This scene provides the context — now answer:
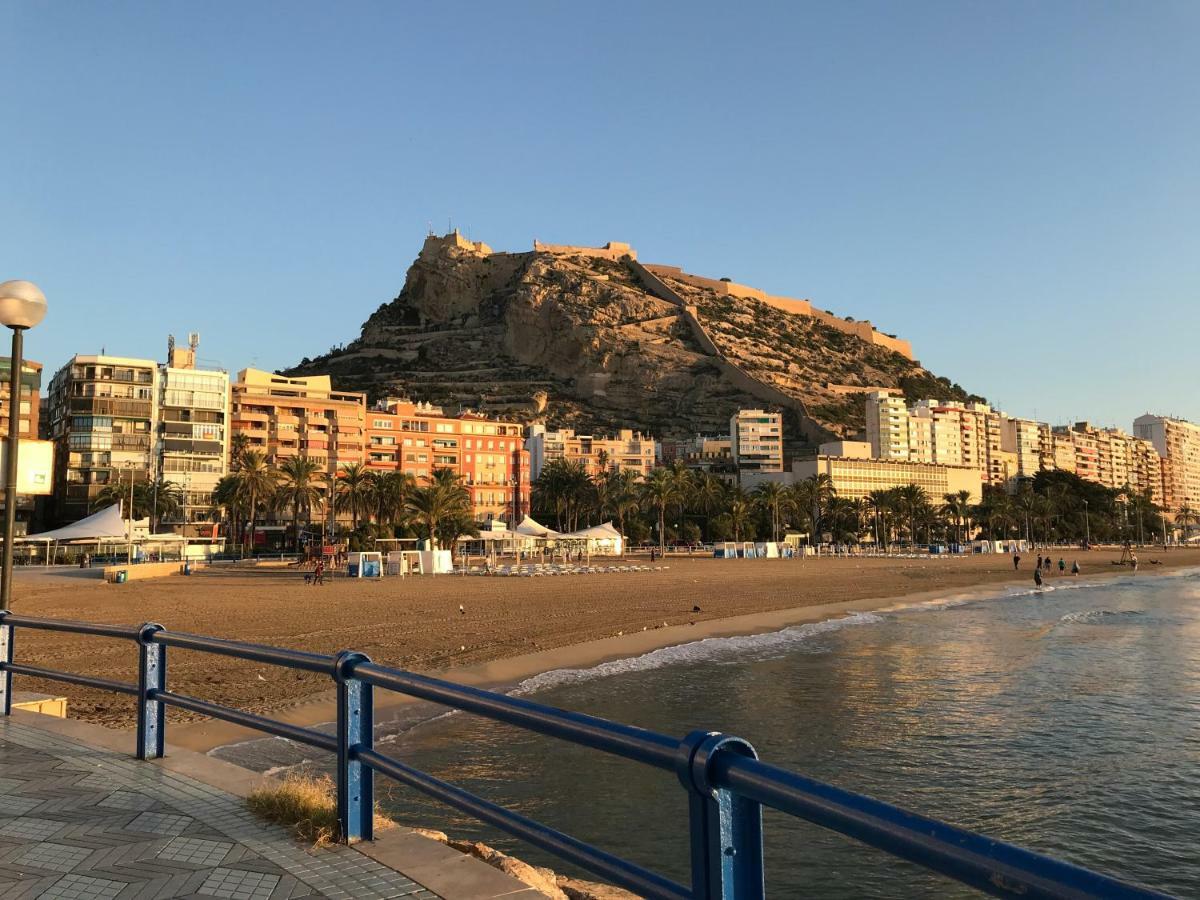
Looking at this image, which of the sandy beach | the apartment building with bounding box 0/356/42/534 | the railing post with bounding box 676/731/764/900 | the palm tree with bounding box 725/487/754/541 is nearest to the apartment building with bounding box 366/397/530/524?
the palm tree with bounding box 725/487/754/541

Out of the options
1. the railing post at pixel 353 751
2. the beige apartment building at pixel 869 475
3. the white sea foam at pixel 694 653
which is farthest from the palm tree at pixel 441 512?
the beige apartment building at pixel 869 475

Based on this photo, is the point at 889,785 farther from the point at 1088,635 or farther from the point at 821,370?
the point at 821,370

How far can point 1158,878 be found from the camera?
333 inches

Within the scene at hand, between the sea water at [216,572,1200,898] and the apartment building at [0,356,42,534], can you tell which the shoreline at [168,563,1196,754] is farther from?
the apartment building at [0,356,42,534]

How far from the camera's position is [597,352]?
16325 cm

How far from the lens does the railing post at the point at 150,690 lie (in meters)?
5.58

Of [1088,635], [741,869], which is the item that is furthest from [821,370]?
[741,869]

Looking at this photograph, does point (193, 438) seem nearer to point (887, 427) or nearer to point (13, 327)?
point (13, 327)

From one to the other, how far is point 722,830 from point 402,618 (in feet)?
87.4

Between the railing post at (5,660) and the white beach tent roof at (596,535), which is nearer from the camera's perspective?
the railing post at (5,660)

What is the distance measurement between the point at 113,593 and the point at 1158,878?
36870 mm

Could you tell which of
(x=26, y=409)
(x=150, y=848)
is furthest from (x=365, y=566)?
(x=26, y=409)

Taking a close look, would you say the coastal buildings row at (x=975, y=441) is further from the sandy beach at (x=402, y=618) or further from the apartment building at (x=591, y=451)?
the sandy beach at (x=402, y=618)

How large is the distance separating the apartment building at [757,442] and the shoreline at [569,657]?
86496mm
